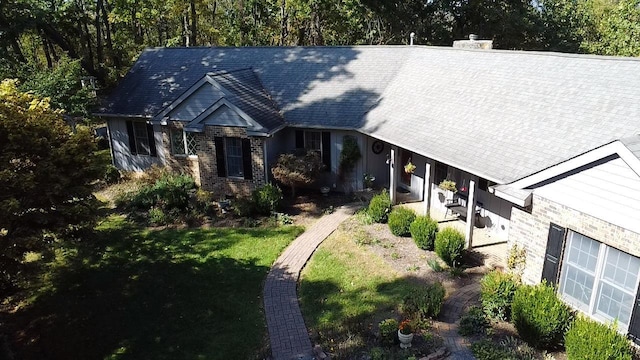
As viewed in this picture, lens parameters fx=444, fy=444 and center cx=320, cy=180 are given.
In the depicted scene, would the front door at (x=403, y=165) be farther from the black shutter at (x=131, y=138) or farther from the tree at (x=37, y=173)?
the black shutter at (x=131, y=138)

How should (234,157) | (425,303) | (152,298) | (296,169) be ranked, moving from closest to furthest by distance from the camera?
(425,303) < (152,298) < (296,169) < (234,157)

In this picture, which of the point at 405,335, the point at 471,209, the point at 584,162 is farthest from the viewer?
the point at 471,209

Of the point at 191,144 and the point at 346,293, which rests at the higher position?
the point at 191,144

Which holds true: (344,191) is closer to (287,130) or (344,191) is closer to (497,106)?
(287,130)

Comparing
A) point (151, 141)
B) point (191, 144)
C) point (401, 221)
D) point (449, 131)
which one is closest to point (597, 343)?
point (401, 221)

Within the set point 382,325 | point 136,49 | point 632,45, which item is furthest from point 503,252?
point 136,49

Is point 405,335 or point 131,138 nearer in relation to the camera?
point 405,335

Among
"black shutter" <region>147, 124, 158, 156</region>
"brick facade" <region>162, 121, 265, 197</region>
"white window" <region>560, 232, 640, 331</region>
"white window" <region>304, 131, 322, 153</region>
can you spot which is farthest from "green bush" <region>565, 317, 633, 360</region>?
"black shutter" <region>147, 124, 158, 156</region>

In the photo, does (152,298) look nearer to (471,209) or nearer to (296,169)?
(296,169)
